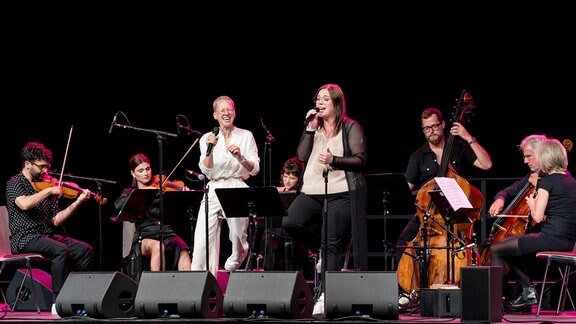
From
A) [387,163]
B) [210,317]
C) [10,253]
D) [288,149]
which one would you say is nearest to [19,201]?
[10,253]

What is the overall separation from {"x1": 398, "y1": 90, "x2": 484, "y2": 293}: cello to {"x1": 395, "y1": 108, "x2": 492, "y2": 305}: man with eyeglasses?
0.62 feet

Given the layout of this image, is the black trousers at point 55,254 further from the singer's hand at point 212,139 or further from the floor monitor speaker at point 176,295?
the singer's hand at point 212,139

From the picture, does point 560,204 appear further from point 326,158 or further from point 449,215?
point 326,158

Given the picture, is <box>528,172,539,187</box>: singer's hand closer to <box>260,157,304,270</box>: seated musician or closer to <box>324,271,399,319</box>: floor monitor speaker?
<box>324,271,399,319</box>: floor monitor speaker

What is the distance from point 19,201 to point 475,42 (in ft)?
16.8

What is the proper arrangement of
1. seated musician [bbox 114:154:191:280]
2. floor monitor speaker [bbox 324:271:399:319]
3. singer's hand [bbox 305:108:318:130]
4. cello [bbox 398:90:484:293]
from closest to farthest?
floor monitor speaker [bbox 324:271:399:319], singer's hand [bbox 305:108:318:130], cello [bbox 398:90:484:293], seated musician [bbox 114:154:191:280]

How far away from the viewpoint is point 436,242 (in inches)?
285

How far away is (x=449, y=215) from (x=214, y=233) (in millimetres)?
1813

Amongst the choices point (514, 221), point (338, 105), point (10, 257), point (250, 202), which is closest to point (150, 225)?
point (10, 257)

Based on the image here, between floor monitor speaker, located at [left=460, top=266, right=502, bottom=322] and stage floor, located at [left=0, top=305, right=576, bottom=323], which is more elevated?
floor monitor speaker, located at [left=460, top=266, right=502, bottom=322]

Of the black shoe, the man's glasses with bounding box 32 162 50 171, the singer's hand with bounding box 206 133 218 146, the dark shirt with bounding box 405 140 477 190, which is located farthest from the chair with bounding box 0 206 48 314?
the black shoe

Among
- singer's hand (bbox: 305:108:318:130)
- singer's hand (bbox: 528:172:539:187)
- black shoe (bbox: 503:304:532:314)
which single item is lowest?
black shoe (bbox: 503:304:532:314)

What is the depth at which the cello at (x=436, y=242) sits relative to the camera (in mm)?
7082

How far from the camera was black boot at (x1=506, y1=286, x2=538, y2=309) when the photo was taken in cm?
718
